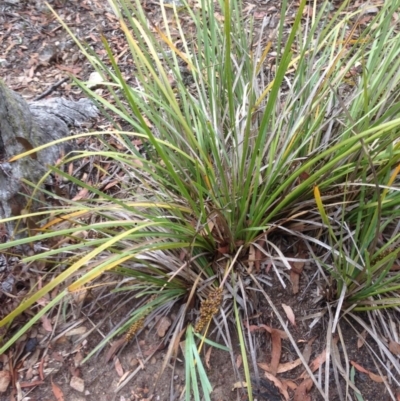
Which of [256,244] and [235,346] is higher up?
[256,244]

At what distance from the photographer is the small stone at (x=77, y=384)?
1472mm

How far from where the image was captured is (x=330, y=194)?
4.97 ft

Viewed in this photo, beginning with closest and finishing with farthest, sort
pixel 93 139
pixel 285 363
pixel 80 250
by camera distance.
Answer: pixel 285 363, pixel 80 250, pixel 93 139

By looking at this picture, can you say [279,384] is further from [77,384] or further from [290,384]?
[77,384]

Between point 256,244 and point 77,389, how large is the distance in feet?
2.64

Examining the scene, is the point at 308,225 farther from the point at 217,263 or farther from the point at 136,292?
the point at 136,292

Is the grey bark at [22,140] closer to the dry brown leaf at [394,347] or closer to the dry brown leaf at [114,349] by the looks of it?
the dry brown leaf at [114,349]

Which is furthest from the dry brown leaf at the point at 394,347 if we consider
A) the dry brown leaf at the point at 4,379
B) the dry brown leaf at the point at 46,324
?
the dry brown leaf at the point at 4,379

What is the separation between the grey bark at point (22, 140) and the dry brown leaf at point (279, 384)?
1089mm

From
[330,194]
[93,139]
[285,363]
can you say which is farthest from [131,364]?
[93,139]

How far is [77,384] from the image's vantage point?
148cm

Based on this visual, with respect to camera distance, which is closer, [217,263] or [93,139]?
[217,263]

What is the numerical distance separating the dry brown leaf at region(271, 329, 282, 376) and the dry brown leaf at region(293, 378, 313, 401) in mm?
89

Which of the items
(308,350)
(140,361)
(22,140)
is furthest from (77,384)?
(22,140)
